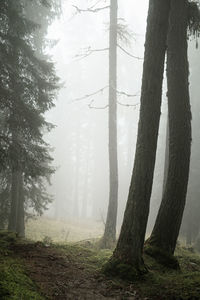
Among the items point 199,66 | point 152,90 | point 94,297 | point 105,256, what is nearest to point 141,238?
point 94,297

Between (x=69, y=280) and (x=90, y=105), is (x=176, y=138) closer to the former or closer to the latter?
(x=69, y=280)

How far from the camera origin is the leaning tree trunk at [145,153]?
444 cm

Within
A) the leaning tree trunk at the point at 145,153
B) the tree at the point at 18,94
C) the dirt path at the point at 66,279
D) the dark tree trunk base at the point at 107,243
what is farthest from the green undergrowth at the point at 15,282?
the dark tree trunk base at the point at 107,243

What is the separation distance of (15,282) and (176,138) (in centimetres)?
Answer: 401

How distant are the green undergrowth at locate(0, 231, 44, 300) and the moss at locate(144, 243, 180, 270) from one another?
8.24 ft

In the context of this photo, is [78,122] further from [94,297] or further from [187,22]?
[94,297]

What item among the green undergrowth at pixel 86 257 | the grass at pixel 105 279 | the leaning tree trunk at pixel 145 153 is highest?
the leaning tree trunk at pixel 145 153

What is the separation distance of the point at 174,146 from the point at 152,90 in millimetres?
1401

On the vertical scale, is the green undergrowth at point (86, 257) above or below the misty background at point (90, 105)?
below

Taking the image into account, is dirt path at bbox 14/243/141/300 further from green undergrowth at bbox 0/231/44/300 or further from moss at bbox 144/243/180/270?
moss at bbox 144/243/180/270

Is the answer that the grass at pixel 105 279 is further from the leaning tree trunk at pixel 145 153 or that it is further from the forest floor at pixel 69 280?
the leaning tree trunk at pixel 145 153

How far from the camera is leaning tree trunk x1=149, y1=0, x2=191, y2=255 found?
5.40 meters

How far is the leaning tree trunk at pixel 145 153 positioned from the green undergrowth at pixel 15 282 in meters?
1.49

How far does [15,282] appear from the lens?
320 cm
